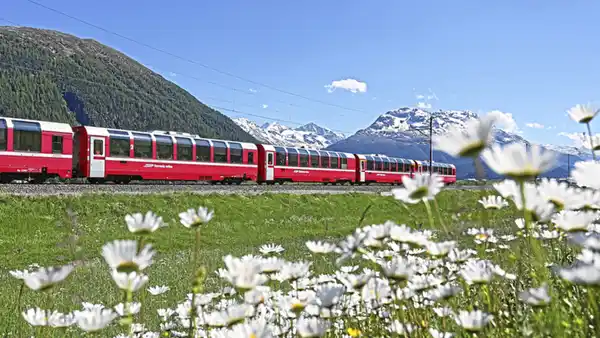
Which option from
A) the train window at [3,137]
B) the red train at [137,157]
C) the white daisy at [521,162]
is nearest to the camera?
the white daisy at [521,162]

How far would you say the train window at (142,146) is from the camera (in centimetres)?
2422

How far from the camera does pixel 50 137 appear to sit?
21.1 meters

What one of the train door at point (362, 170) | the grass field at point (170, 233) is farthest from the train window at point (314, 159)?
the grass field at point (170, 233)

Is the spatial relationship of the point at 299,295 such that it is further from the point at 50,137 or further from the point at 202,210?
the point at 50,137

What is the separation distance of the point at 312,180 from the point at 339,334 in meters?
34.8

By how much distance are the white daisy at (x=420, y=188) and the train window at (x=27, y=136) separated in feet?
69.7

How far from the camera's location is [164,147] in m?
25.6

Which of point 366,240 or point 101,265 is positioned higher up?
point 366,240

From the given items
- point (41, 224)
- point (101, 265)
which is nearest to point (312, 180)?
point (41, 224)

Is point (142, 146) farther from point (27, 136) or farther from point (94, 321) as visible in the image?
point (94, 321)

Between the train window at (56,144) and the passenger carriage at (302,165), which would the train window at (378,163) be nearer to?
the passenger carriage at (302,165)

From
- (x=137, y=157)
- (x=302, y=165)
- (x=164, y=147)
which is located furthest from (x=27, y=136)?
(x=302, y=165)

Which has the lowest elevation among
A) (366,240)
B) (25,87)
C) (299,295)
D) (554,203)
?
(299,295)

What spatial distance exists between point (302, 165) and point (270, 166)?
3313 millimetres
